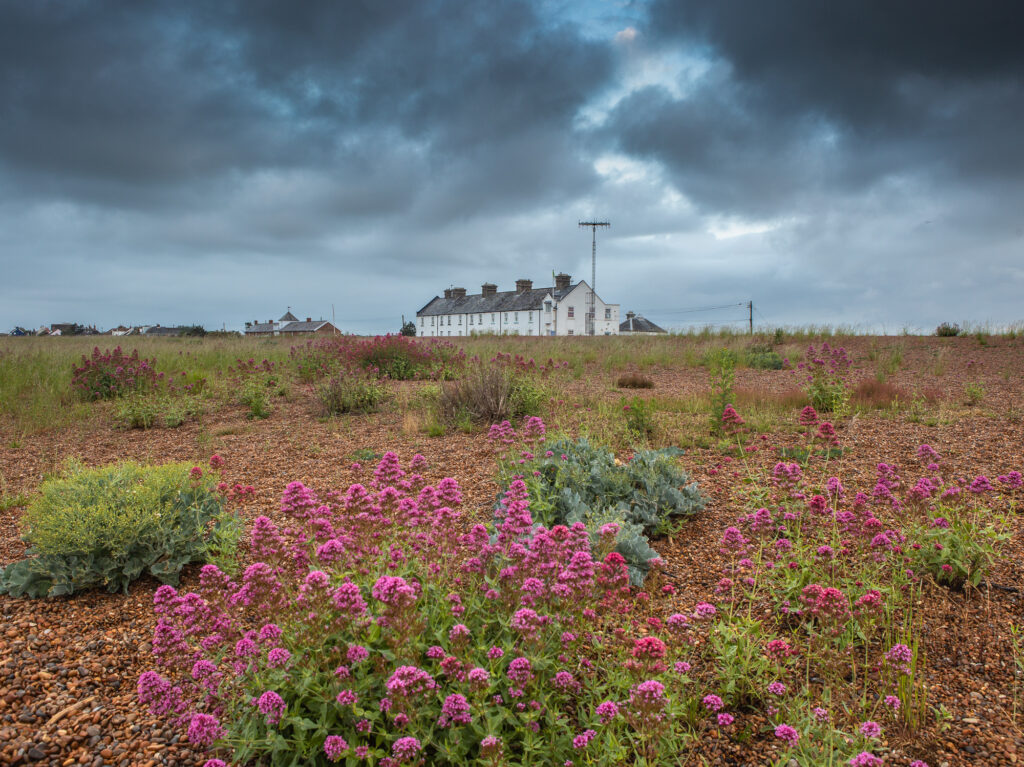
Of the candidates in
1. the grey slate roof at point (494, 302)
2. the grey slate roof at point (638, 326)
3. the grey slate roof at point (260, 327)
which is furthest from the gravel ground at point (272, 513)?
the grey slate roof at point (260, 327)

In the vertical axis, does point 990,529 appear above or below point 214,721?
above

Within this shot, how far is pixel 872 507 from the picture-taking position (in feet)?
13.8

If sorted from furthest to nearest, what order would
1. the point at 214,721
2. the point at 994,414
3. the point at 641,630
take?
the point at 994,414 → the point at 641,630 → the point at 214,721

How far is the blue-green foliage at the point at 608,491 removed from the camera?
149 inches

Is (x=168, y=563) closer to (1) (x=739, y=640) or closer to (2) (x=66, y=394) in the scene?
(1) (x=739, y=640)

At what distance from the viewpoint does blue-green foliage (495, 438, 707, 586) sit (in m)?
3.80

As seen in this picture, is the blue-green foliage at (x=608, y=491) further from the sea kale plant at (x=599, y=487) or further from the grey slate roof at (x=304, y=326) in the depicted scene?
the grey slate roof at (x=304, y=326)

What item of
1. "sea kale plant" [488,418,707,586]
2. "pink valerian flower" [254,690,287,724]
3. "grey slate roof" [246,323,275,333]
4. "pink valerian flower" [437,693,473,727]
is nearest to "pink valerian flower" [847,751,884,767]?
"pink valerian flower" [437,693,473,727]

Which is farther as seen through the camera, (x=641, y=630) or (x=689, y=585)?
(x=689, y=585)

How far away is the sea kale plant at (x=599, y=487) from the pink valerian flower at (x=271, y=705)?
1.87 metres

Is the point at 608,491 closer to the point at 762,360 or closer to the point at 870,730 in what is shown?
the point at 870,730

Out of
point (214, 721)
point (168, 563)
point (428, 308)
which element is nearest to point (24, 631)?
point (168, 563)

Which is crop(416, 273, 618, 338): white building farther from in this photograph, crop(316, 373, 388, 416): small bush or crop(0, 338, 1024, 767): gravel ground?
crop(0, 338, 1024, 767): gravel ground

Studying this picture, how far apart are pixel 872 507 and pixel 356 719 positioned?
3914 millimetres
